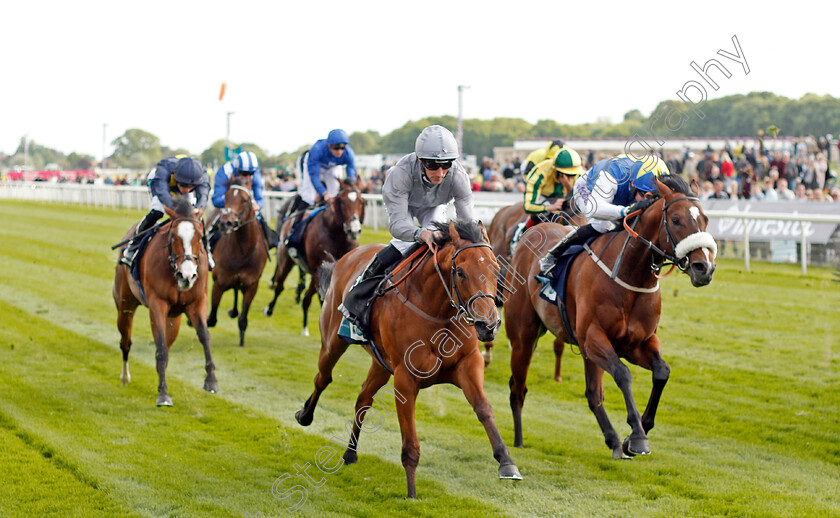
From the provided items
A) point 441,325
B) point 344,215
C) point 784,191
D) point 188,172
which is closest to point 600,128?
point 784,191

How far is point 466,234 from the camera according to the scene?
448 cm

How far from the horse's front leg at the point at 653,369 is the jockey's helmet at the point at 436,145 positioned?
69.8 inches

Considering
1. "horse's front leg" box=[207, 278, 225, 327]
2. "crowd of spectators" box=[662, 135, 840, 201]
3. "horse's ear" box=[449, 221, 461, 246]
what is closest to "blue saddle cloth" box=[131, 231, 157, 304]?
"horse's front leg" box=[207, 278, 225, 327]

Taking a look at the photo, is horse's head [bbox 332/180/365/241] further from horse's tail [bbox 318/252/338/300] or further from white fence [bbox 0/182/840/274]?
horse's tail [bbox 318/252/338/300]

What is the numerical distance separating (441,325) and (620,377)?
47.4 inches

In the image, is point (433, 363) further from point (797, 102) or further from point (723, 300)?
point (797, 102)

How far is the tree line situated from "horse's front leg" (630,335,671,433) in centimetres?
171

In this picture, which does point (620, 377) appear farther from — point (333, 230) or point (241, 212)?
point (241, 212)

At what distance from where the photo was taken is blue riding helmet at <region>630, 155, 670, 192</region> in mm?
5848

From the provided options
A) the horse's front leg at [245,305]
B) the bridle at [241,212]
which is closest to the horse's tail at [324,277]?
the bridle at [241,212]

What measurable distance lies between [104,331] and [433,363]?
282 inches

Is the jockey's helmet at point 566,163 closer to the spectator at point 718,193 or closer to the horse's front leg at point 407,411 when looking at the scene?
the horse's front leg at point 407,411

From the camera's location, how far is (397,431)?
6.61 meters

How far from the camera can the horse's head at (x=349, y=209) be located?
360 inches
